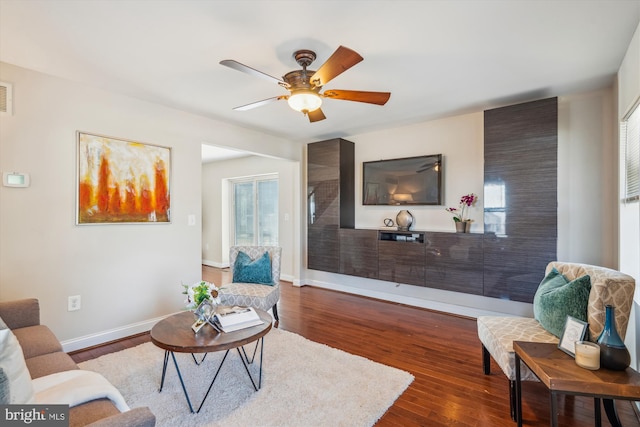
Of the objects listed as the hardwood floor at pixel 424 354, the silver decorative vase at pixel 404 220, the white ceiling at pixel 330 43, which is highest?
the white ceiling at pixel 330 43

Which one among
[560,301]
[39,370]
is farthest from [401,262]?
[39,370]

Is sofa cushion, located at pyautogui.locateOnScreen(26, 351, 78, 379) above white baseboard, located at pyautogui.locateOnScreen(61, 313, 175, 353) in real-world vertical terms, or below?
above

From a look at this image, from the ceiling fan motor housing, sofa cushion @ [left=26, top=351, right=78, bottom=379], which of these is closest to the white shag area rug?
sofa cushion @ [left=26, top=351, right=78, bottom=379]

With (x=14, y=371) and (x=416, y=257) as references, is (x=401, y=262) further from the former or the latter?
(x=14, y=371)

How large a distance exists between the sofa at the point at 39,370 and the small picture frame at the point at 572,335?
2015 mm

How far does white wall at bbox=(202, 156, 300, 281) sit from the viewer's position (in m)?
5.34

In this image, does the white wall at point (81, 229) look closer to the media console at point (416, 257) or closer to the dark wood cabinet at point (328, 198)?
the dark wood cabinet at point (328, 198)

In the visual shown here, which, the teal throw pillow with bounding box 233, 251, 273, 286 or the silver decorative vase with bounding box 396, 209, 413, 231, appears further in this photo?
the silver decorative vase with bounding box 396, 209, 413, 231

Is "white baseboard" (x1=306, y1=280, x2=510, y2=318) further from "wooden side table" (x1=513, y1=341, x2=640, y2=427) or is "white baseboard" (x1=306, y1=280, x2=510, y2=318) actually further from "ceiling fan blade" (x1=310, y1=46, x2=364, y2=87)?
"ceiling fan blade" (x1=310, y1=46, x2=364, y2=87)

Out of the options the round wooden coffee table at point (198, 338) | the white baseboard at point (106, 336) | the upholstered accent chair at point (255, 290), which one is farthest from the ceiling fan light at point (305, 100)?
the white baseboard at point (106, 336)

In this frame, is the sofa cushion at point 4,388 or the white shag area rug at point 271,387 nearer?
the sofa cushion at point 4,388

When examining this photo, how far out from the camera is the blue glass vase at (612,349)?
4.65 ft

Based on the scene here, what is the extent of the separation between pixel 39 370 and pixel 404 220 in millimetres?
3671

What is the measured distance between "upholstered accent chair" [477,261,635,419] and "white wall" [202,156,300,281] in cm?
345
